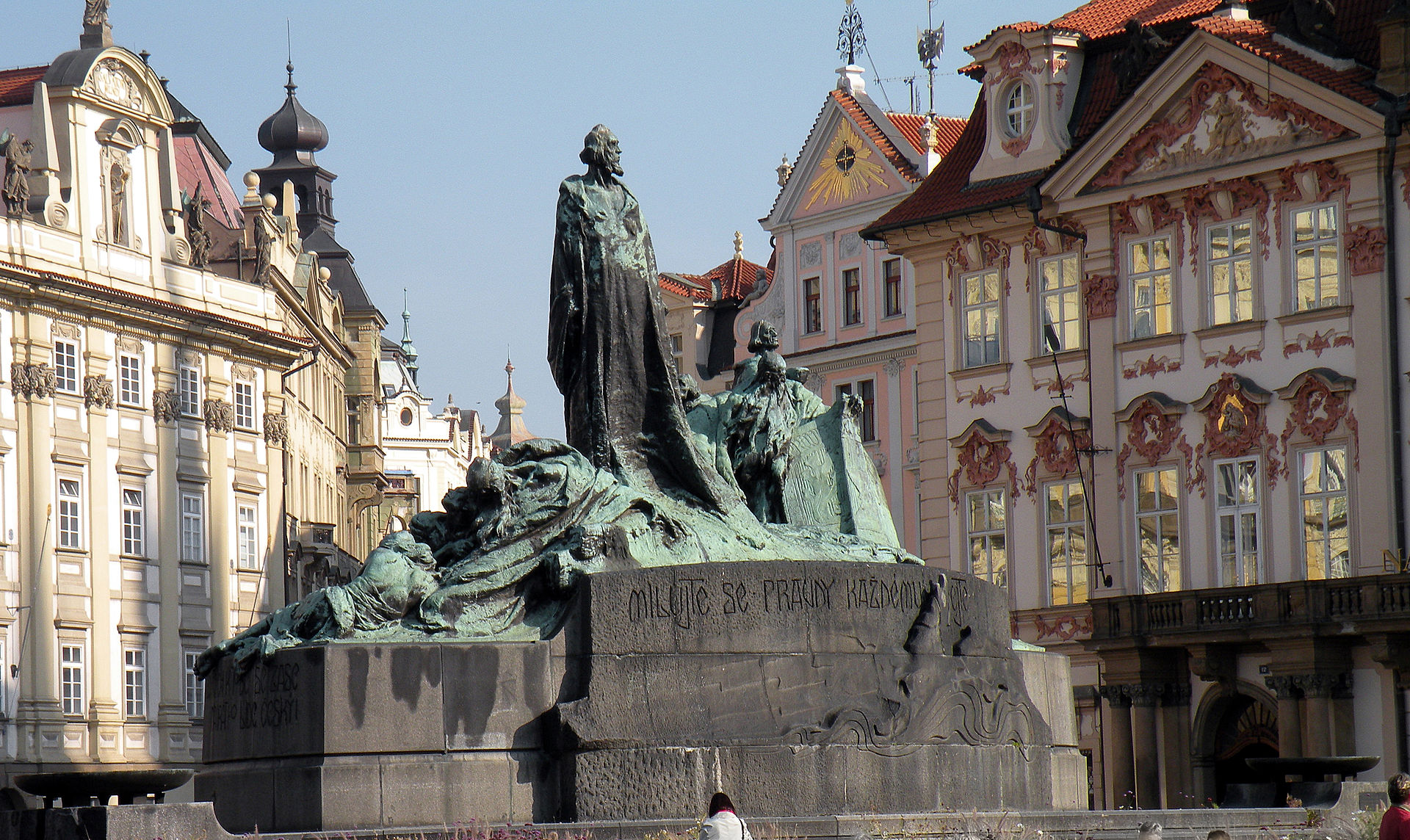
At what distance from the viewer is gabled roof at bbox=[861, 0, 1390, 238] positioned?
30.7 metres

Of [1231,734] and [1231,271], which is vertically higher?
[1231,271]

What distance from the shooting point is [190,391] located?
4253 cm

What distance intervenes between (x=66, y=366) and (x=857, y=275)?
13.1m

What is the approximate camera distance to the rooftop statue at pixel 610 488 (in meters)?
12.9

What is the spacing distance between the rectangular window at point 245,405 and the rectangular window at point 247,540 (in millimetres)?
1510

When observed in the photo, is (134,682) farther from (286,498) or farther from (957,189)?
(957,189)

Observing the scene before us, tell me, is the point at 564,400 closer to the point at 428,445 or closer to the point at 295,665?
the point at 295,665

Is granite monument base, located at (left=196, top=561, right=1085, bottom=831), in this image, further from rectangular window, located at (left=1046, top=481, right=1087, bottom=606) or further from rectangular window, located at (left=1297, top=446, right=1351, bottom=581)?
rectangular window, located at (left=1046, top=481, right=1087, bottom=606)

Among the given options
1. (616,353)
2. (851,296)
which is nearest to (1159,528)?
(851,296)

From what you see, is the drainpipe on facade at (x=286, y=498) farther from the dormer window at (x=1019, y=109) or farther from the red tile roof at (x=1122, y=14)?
the red tile roof at (x=1122, y=14)

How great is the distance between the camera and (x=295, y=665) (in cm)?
1239

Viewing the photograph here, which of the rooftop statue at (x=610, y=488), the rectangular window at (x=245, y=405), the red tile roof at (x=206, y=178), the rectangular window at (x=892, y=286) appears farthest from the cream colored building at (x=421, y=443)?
the rooftop statue at (x=610, y=488)

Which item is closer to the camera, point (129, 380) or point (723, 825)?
point (723, 825)

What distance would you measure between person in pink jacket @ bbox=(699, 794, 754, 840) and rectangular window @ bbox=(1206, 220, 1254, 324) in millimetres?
22285
